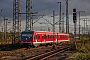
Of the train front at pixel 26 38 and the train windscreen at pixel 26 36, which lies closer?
the train front at pixel 26 38

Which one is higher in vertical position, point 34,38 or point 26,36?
point 26,36

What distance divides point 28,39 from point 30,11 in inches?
252

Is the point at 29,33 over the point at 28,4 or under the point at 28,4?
under

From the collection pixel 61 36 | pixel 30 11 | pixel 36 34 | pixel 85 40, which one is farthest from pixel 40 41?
pixel 61 36

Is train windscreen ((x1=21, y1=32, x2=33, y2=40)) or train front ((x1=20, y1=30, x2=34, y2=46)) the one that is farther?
train windscreen ((x1=21, y1=32, x2=33, y2=40))

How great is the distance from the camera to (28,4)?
139ft

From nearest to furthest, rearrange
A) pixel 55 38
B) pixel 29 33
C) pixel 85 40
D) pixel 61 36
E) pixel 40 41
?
pixel 29 33, pixel 40 41, pixel 85 40, pixel 55 38, pixel 61 36

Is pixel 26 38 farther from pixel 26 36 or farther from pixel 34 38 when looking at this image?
pixel 34 38

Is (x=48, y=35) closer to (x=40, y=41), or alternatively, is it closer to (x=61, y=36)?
(x=40, y=41)

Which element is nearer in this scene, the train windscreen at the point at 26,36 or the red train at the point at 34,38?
the red train at the point at 34,38

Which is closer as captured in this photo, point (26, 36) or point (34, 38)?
point (26, 36)

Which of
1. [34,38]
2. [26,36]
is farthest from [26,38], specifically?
[34,38]

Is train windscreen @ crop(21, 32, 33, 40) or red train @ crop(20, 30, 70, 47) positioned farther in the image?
train windscreen @ crop(21, 32, 33, 40)

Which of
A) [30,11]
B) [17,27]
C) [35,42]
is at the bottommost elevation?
[35,42]
